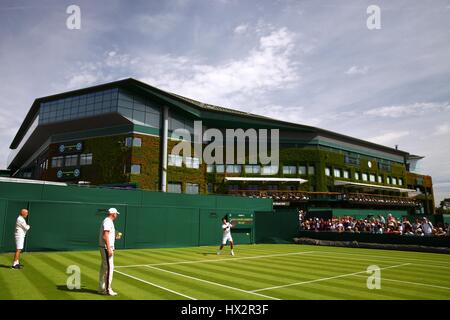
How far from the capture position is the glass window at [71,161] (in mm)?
48031

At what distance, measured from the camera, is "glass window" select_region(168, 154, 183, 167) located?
157ft

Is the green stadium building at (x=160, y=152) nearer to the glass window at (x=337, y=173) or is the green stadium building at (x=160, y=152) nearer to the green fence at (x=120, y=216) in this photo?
the glass window at (x=337, y=173)

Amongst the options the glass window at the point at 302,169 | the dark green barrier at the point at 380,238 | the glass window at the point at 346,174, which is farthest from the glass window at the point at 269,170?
the dark green barrier at the point at 380,238

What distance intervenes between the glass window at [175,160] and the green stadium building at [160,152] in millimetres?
145

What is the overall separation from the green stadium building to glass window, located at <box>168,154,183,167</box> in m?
0.15

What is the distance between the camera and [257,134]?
182 feet

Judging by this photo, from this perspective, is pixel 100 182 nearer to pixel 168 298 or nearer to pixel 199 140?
pixel 199 140

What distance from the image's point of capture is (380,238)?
24.9 meters

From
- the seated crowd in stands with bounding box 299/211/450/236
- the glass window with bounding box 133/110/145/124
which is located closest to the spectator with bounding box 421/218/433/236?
the seated crowd in stands with bounding box 299/211/450/236

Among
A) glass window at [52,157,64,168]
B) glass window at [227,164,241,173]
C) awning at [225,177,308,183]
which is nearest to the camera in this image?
glass window at [52,157,64,168]

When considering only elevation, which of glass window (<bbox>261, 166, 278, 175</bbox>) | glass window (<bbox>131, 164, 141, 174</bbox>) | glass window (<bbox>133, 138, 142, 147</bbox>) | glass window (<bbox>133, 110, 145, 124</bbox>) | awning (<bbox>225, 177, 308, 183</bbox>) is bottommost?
awning (<bbox>225, 177, 308, 183</bbox>)

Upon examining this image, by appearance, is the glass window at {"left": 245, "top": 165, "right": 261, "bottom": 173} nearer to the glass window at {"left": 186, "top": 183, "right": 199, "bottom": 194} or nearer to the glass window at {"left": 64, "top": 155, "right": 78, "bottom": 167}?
the glass window at {"left": 186, "top": 183, "right": 199, "bottom": 194}

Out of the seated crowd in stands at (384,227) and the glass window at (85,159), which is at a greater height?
the glass window at (85,159)

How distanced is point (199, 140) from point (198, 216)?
2693 cm
